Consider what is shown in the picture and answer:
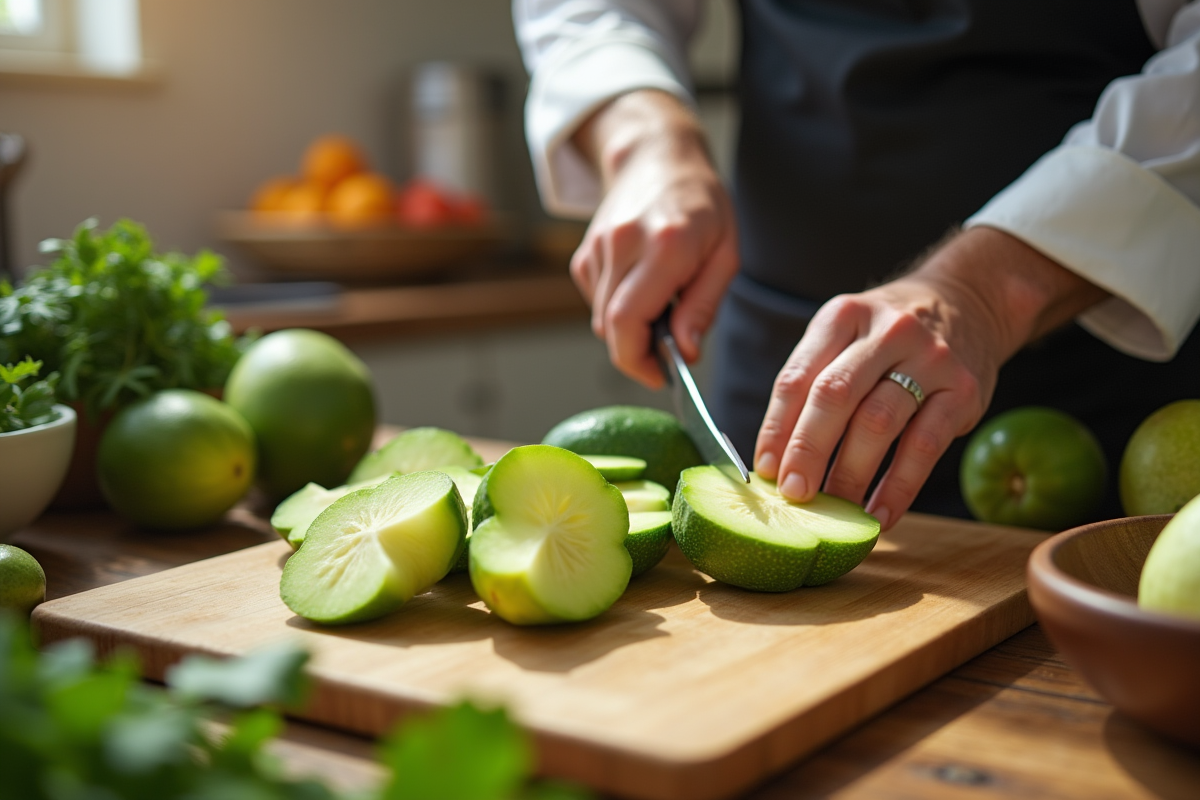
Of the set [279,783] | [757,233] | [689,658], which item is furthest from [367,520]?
[757,233]

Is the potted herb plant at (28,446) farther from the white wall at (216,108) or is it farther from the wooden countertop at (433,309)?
the white wall at (216,108)

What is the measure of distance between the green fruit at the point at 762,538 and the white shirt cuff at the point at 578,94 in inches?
30.0

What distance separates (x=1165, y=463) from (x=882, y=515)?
10.0 inches

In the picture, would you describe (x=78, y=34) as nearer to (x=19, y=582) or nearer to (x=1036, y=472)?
(x=19, y=582)

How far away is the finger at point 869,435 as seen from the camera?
1.00m

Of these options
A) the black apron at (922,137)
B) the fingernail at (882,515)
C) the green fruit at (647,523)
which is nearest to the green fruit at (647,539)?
the green fruit at (647,523)

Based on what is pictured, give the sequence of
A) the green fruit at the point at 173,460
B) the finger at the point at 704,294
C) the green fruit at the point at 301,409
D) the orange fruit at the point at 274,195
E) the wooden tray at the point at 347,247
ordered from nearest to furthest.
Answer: the green fruit at the point at 173,460
the green fruit at the point at 301,409
the finger at the point at 704,294
the wooden tray at the point at 347,247
the orange fruit at the point at 274,195

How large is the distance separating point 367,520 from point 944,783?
0.45 m

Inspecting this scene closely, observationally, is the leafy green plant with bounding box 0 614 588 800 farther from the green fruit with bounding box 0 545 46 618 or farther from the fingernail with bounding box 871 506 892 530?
the fingernail with bounding box 871 506 892 530

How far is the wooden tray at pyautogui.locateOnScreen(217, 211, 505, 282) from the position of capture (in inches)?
111

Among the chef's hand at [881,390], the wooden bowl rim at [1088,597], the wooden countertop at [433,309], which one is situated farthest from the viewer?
the wooden countertop at [433,309]

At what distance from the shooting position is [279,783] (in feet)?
1.51

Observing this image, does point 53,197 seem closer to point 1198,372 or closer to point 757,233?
point 757,233

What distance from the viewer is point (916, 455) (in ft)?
3.35
